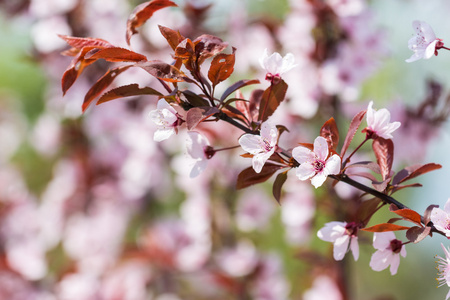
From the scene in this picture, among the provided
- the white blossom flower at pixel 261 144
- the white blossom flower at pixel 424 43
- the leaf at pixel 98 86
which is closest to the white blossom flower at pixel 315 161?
the white blossom flower at pixel 261 144

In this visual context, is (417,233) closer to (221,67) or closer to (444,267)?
(444,267)

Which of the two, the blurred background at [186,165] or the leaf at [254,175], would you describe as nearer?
the leaf at [254,175]

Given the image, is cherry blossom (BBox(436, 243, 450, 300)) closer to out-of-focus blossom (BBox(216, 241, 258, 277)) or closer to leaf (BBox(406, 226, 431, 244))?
leaf (BBox(406, 226, 431, 244))

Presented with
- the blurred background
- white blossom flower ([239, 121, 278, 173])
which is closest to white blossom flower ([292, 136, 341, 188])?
white blossom flower ([239, 121, 278, 173])

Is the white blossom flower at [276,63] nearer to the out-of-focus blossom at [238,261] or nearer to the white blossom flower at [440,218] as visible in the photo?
the white blossom flower at [440,218]

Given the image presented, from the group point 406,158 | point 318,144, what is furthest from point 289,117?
point 318,144

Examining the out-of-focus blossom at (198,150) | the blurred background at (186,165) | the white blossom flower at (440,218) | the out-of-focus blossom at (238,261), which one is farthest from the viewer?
the out-of-focus blossom at (238,261)
